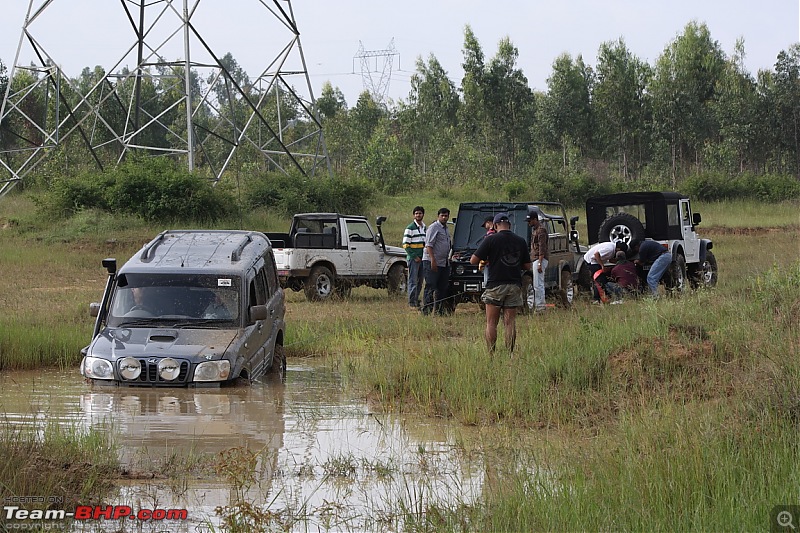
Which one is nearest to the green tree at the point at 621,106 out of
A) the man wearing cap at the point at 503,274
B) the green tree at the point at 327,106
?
the green tree at the point at 327,106

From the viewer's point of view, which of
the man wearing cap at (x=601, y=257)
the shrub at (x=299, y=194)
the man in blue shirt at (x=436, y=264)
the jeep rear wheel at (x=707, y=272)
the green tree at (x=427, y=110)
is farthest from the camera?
the green tree at (x=427, y=110)

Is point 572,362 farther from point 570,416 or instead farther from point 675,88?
point 675,88

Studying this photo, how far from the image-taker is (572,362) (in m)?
10.8

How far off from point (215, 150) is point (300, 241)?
5718 centimetres

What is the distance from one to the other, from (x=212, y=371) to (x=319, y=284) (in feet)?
37.7

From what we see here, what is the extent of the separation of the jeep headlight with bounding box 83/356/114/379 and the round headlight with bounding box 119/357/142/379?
0.12 m

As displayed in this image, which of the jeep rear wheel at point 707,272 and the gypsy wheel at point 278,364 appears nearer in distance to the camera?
the gypsy wheel at point 278,364

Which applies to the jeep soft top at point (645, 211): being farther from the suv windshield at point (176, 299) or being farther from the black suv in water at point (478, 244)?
the suv windshield at point (176, 299)

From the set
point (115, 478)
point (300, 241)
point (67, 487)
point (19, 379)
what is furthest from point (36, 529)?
point (300, 241)

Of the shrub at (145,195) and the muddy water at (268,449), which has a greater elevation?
the shrub at (145,195)

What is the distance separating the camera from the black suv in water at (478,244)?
1912 centimetres

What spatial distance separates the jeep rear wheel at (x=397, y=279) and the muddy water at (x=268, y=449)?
10319mm

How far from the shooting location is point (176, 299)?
11484 mm

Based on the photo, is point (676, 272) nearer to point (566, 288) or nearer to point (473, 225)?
point (566, 288)
